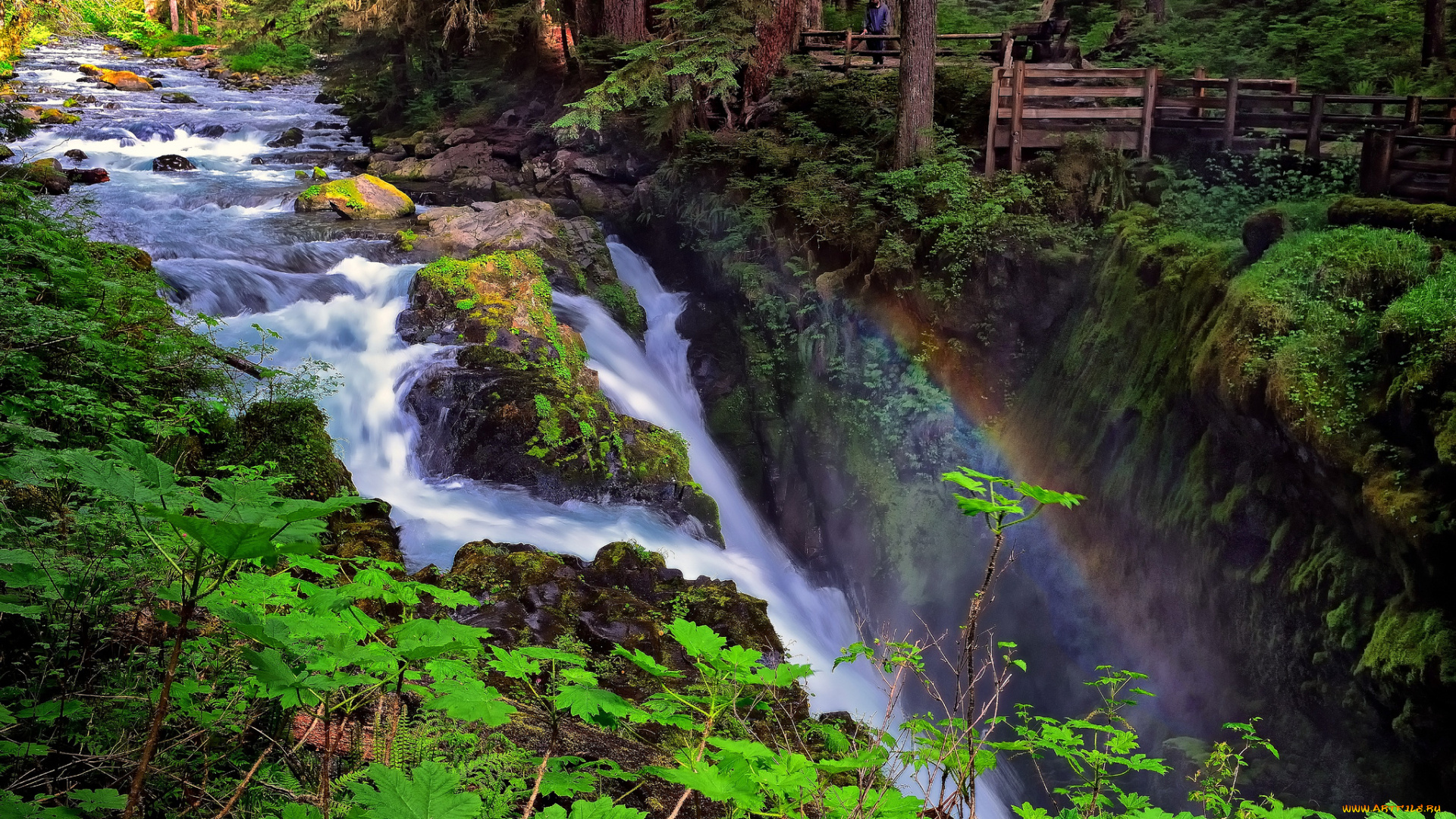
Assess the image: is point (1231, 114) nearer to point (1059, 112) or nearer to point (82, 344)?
point (1059, 112)

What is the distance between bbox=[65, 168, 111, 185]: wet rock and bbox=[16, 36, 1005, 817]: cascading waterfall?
285 millimetres

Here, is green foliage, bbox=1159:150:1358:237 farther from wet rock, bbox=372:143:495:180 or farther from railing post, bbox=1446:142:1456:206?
wet rock, bbox=372:143:495:180

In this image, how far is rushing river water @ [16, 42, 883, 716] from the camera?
31.1ft

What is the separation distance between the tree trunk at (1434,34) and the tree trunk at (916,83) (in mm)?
8387

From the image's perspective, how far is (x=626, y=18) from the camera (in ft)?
61.1

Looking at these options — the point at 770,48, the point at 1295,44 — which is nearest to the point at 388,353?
the point at 770,48

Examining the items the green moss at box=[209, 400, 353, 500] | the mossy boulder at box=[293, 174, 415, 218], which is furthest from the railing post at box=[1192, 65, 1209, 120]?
the mossy boulder at box=[293, 174, 415, 218]

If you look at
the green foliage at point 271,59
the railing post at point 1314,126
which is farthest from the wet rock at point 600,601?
the green foliage at point 271,59

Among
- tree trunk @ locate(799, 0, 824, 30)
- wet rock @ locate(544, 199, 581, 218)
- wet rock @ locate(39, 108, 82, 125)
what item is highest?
tree trunk @ locate(799, 0, 824, 30)

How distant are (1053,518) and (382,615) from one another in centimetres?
826

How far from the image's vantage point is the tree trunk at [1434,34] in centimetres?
1339

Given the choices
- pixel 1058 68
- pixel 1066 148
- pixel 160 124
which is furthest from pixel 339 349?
pixel 160 124

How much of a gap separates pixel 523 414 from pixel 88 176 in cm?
1247

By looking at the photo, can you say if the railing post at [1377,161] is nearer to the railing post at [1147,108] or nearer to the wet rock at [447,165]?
the railing post at [1147,108]
